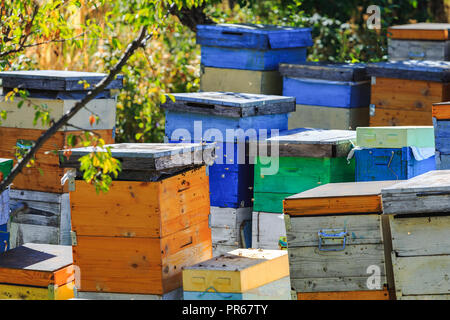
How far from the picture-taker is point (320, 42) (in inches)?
339

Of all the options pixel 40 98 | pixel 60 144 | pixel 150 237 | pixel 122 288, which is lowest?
pixel 122 288

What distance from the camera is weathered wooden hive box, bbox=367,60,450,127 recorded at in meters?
5.73

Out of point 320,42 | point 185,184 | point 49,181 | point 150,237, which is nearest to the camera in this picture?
point 150,237

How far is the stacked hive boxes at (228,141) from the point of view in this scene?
4.91 meters

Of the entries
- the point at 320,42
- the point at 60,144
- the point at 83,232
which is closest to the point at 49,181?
the point at 60,144

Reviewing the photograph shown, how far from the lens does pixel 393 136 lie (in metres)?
4.67

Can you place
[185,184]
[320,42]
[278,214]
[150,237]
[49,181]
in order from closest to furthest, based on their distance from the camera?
[150,237] < [185,184] < [278,214] < [49,181] < [320,42]

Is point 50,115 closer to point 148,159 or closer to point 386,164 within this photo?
point 148,159

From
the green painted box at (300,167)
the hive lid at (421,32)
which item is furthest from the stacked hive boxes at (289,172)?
the hive lid at (421,32)

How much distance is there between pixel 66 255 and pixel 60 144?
40.2 inches

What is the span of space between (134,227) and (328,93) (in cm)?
285

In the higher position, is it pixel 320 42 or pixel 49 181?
pixel 320 42

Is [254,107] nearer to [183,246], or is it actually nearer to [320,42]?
[183,246]

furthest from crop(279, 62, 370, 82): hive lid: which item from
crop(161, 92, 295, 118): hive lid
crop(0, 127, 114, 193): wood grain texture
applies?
crop(0, 127, 114, 193): wood grain texture
